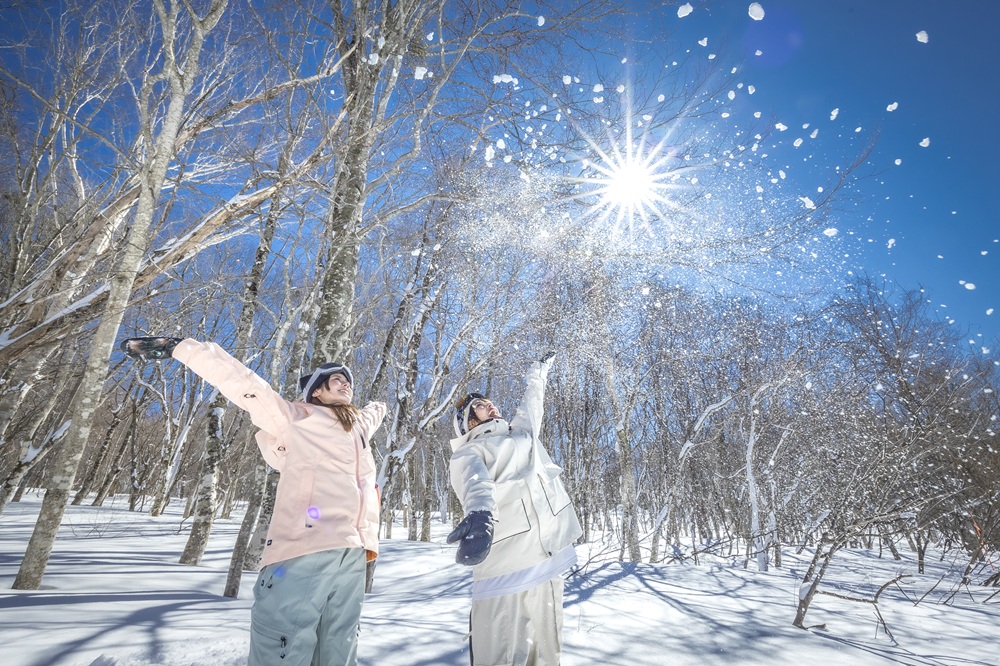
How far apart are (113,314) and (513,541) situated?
431 centimetres

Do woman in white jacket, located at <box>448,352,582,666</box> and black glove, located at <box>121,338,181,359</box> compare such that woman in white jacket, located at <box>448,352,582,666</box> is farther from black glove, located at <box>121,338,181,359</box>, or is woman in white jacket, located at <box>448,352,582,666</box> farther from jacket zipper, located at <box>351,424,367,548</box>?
black glove, located at <box>121,338,181,359</box>

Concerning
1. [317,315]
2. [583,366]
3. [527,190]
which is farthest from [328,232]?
[583,366]

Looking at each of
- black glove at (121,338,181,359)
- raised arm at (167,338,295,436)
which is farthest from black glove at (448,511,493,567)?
black glove at (121,338,181,359)

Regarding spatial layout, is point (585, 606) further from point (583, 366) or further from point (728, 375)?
point (728, 375)

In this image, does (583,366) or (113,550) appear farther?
(583,366)

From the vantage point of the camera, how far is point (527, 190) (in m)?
6.22

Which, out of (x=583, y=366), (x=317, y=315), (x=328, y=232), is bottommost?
(x=317, y=315)

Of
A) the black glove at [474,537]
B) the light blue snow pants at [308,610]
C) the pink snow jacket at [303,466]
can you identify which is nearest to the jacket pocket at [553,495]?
the black glove at [474,537]

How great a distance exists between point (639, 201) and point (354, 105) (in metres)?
3.99

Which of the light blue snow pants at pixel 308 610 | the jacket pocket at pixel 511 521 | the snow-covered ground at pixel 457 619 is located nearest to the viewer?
the light blue snow pants at pixel 308 610

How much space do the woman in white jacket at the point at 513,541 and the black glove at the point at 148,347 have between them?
65.0 inches

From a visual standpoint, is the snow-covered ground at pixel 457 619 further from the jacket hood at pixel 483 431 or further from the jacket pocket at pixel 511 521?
the jacket hood at pixel 483 431

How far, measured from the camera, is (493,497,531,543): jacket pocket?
7.97ft

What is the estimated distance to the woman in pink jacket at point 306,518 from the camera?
1.84 metres
